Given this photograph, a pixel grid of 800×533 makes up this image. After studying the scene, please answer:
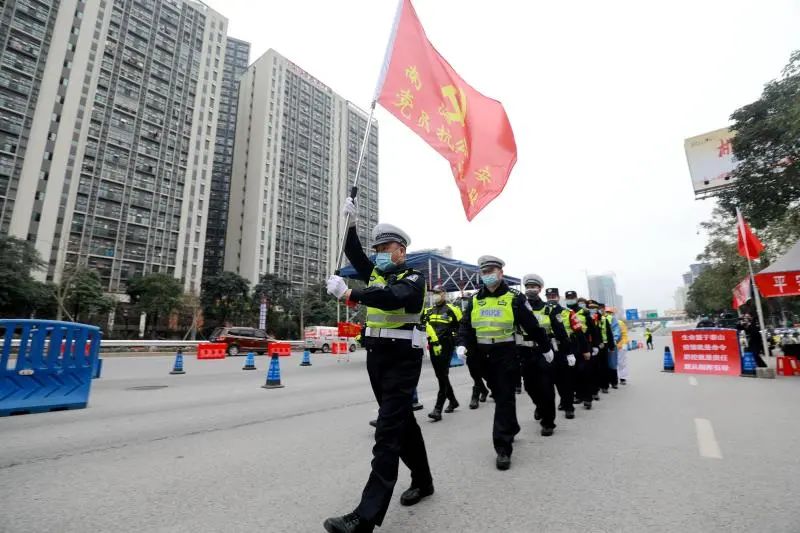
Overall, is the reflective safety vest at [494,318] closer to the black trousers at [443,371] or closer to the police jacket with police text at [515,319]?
the police jacket with police text at [515,319]

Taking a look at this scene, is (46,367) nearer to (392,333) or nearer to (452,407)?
(452,407)

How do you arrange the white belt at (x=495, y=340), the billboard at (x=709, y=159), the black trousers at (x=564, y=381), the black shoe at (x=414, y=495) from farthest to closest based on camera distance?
the billboard at (x=709, y=159), the black trousers at (x=564, y=381), the white belt at (x=495, y=340), the black shoe at (x=414, y=495)

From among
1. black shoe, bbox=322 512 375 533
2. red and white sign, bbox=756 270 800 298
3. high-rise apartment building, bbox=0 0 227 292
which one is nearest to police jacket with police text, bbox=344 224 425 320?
black shoe, bbox=322 512 375 533

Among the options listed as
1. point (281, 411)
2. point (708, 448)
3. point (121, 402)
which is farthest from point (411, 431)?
point (121, 402)

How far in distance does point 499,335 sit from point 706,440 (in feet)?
9.25

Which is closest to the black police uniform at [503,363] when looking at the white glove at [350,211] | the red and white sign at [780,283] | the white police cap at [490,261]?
the white police cap at [490,261]

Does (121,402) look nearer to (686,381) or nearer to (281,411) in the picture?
(281,411)

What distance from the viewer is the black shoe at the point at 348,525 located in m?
2.30

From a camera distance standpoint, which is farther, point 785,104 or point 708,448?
point 785,104

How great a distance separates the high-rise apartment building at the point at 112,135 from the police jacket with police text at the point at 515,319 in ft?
186

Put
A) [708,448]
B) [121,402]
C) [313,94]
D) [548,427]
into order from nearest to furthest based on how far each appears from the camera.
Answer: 1. [708,448]
2. [548,427]
3. [121,402]
4. [313,94]

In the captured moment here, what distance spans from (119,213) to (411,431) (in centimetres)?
6908

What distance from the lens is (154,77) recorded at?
65.8 metres

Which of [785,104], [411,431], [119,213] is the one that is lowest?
[411,431]
